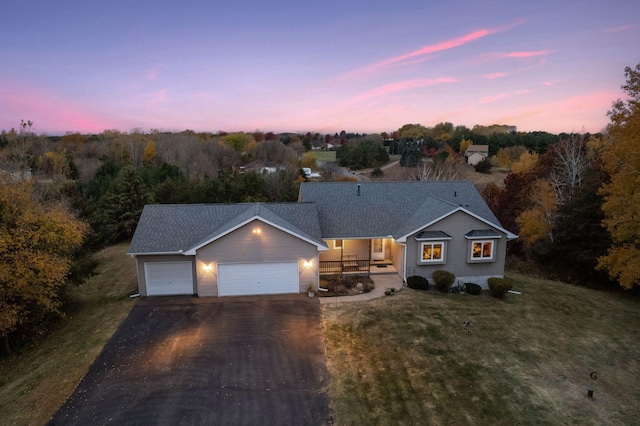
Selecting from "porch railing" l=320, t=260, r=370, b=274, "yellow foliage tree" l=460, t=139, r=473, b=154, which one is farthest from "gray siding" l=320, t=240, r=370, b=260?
"yellow foliage tree" l=460, t=139, r=473, b=154

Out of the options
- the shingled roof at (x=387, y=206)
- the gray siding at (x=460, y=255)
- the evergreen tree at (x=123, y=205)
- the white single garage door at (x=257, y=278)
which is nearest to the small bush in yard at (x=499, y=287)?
the gray siding at (x=460, y=255)

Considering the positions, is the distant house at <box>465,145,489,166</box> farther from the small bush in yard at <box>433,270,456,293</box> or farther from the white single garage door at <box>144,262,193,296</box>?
the white single garage door at <box>144,262,193,296</box>

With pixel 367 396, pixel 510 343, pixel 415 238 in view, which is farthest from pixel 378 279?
pixel 367 396

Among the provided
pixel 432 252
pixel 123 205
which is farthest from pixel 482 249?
pixel 123 205

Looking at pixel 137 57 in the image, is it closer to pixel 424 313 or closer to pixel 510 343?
pixel 424 313

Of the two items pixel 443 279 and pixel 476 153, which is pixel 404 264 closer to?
pixel 443 279

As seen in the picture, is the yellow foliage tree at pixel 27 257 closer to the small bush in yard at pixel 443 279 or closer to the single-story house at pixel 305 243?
the single-story house at pixel 305 243
